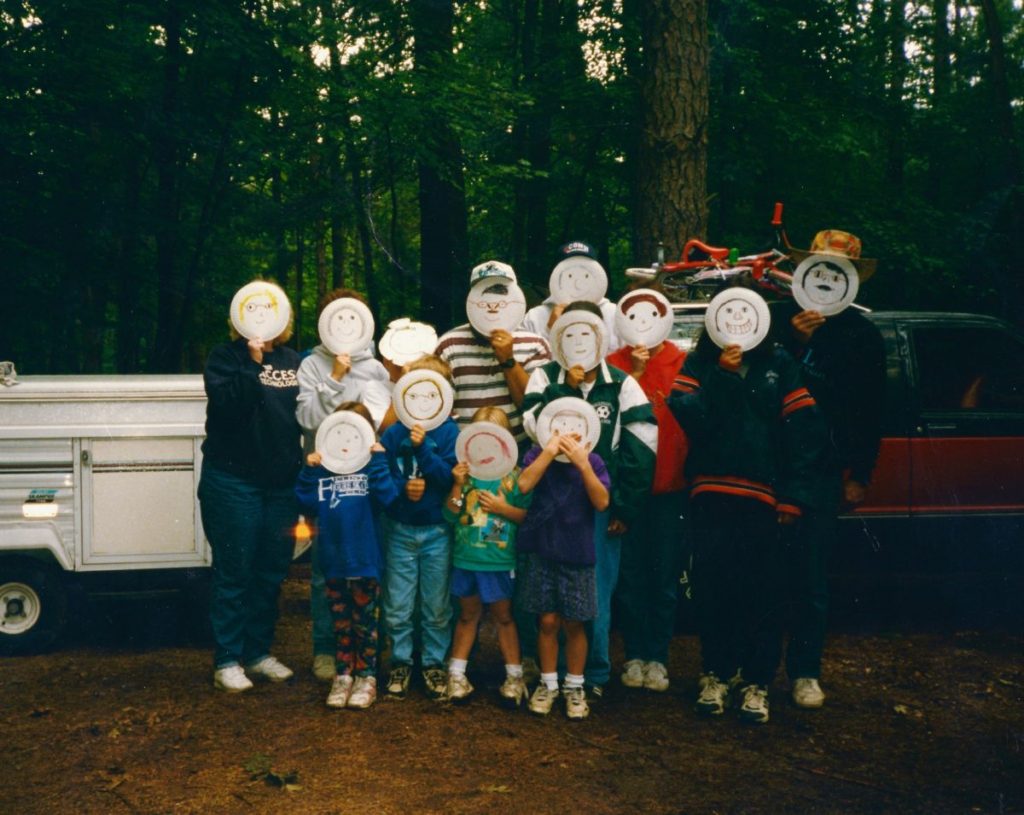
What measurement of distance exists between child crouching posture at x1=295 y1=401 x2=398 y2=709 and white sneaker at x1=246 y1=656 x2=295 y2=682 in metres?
0.44

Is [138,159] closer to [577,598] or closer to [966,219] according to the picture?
[577,598]

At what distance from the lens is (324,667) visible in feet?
17.8

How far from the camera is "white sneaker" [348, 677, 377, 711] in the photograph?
4.89 meters

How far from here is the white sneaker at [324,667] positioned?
5.38 metres

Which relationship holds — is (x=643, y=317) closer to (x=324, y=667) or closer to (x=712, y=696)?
(x=712, y=696)

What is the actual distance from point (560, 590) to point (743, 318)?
5.11 ft

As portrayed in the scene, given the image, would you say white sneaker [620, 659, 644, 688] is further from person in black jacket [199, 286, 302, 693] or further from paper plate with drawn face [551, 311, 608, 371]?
person in black jacket [199, 286, 302, 693]

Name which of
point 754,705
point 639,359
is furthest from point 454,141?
point 754,705

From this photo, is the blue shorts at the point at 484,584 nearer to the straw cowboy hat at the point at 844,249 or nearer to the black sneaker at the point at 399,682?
the black sneaker at the point at 399,682

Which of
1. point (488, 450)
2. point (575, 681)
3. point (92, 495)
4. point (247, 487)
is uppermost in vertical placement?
point (488, 450)

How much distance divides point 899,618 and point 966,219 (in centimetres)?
675

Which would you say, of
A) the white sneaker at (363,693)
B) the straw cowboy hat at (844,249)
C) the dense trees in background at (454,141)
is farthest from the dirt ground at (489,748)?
the dense trees in background at (454,141)

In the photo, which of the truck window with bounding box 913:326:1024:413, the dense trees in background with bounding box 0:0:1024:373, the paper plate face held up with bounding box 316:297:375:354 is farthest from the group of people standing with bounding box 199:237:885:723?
the dense trees in background with bounding box 0:0:1024:373

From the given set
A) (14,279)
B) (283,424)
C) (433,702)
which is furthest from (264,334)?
(14,279)
